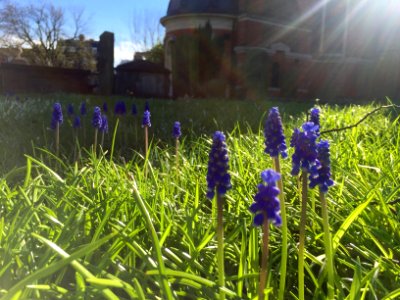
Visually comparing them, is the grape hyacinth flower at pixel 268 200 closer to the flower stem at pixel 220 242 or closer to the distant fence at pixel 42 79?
the flower stem at pixel 220 242

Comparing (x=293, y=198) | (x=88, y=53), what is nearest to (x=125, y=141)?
(x=293, y=198)

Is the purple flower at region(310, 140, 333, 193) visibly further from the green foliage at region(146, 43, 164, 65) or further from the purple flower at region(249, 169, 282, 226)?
the green foliage at region(146, 43, 164, 65)

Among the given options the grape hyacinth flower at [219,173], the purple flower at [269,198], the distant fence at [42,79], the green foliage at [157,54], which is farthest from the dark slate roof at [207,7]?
the purple flower at [269,198]

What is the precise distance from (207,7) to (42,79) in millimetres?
10435

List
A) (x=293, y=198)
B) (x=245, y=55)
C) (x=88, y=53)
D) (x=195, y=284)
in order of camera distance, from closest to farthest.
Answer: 1. (x=195, y=284)
2. (x=293, y=198)
3. (x=245, y=55)
4. (x=88, y=53)

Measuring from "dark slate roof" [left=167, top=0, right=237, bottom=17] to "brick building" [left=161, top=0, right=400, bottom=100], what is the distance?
52 millimetres

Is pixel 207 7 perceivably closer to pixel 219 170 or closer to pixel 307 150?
pixel 307 150

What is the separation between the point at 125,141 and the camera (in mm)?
4715

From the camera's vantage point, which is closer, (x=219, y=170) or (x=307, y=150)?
(x=219, y=170)

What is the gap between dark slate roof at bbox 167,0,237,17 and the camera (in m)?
23.6

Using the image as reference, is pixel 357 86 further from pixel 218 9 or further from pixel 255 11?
pixel 218 9

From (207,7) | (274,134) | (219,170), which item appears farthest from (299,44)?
(219,170)

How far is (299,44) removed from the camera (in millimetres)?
25984

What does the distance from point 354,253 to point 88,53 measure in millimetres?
48090
